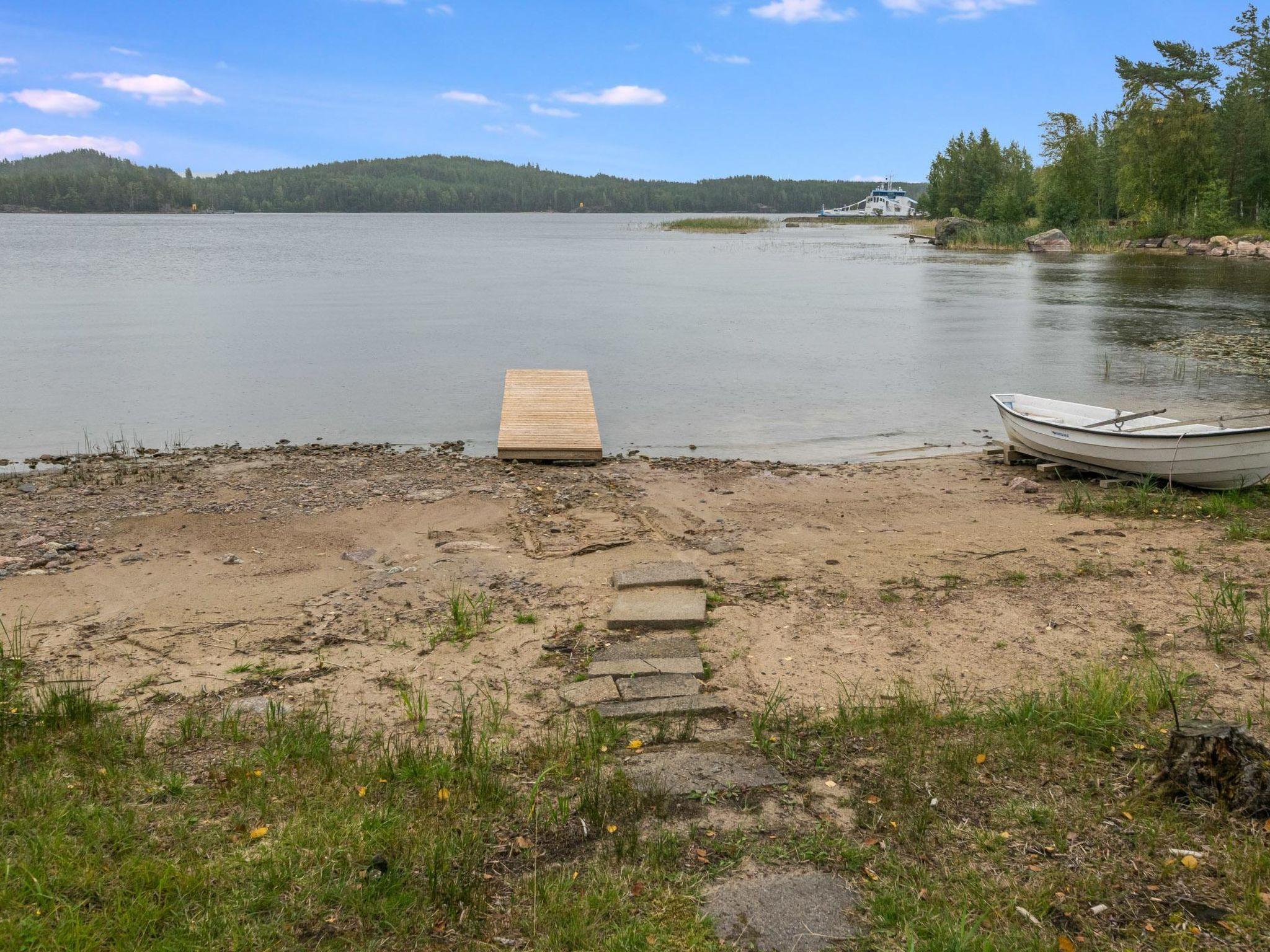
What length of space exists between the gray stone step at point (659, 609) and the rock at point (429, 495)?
158 inches

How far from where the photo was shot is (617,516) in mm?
10148

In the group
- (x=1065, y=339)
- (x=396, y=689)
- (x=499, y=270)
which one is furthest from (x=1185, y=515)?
(x=499, y=270)

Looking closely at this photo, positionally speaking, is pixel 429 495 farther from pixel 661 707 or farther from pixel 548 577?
pixel 661 707

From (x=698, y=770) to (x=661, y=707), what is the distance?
34.4 inches

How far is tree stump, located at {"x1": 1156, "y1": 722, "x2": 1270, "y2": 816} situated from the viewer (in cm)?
400

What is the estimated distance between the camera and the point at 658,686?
5742 millimetres

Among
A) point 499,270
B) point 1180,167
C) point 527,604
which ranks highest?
point 1180,167

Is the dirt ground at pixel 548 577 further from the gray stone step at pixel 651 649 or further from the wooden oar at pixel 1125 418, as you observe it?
the wooden oar at pixel 1125 418

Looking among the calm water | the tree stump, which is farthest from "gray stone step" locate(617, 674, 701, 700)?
the calm water

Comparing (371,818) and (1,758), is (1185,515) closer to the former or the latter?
(371,818)

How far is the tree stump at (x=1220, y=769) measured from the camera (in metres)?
4.00

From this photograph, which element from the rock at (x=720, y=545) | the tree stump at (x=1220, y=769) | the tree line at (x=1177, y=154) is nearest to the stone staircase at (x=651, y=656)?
the rock at (x=720, y=545)

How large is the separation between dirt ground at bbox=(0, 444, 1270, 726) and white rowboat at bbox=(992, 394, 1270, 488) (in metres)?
0.66

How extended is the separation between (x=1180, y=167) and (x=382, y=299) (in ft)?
187
